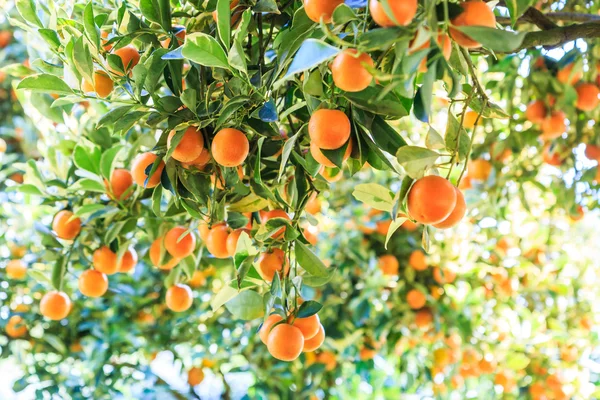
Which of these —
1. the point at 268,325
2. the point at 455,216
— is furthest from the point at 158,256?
the point at 455,216

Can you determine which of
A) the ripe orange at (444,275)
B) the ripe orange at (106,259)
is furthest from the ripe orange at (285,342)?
the ripe orange at (444,275)

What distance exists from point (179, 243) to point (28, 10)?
0.41 meters

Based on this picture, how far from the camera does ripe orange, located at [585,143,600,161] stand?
146cm

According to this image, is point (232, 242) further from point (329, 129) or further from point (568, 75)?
point (568, 75)

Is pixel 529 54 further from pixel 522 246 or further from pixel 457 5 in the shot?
pixel 457 5

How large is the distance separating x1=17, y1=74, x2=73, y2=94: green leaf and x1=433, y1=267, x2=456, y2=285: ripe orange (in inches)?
54.9

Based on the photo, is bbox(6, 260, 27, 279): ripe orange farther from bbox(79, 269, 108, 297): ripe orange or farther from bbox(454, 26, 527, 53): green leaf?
bbox(454, 26, 527, 53): green leaf

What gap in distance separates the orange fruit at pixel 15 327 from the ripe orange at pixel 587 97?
1.69 m

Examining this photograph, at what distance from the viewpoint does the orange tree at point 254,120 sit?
1.73 feet

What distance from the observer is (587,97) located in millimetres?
1353

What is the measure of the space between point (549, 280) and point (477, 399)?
574mm

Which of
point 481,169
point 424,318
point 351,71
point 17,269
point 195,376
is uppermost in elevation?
point 351,71

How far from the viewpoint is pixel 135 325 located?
188 centimetres

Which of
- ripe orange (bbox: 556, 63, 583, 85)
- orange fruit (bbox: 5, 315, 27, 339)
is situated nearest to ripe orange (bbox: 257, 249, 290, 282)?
ripe orange (bbox: 556, 63, 583, 85)
